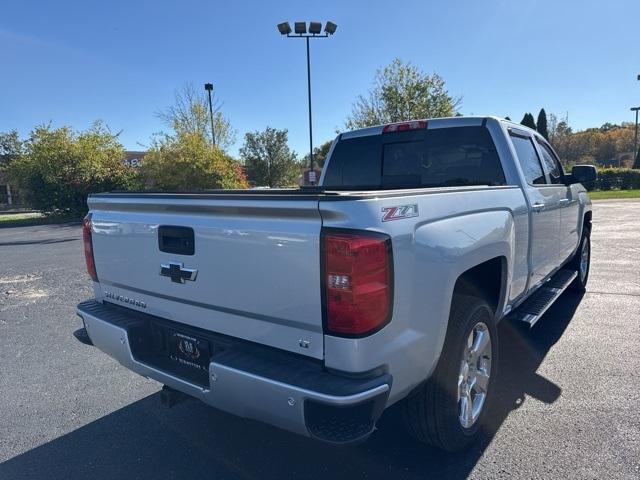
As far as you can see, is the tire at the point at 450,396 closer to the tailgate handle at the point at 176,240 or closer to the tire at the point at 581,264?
the tailgate handle at the point at 176,240

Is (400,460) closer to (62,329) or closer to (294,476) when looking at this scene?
(294,476)

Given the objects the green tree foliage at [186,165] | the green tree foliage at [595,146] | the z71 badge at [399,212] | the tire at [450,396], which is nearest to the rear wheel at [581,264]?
the tire at [450,396]

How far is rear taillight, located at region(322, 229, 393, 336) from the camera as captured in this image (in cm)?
193

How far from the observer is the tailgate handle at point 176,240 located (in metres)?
2.45

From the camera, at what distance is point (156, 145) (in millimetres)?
23031

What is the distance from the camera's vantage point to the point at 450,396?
2498mm

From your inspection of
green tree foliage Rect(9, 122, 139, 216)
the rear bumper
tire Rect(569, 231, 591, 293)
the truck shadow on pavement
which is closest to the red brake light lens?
the truck shadow on pavement

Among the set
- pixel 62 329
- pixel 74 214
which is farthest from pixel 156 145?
pixel 62 329

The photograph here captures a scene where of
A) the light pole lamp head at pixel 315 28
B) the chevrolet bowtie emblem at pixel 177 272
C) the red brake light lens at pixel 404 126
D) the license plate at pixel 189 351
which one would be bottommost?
the license plate at pixel 189 351

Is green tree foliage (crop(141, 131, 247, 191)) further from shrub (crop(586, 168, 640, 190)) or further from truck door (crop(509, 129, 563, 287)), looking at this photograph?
shrub (crop(586, 168, 640, 190))

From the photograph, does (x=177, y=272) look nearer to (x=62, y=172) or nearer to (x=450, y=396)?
(x=450, y=396)

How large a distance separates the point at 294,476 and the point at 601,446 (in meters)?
1.85

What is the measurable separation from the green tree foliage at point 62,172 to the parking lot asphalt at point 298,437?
19.6m

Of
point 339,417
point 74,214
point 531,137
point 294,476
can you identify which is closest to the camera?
point 339,417
